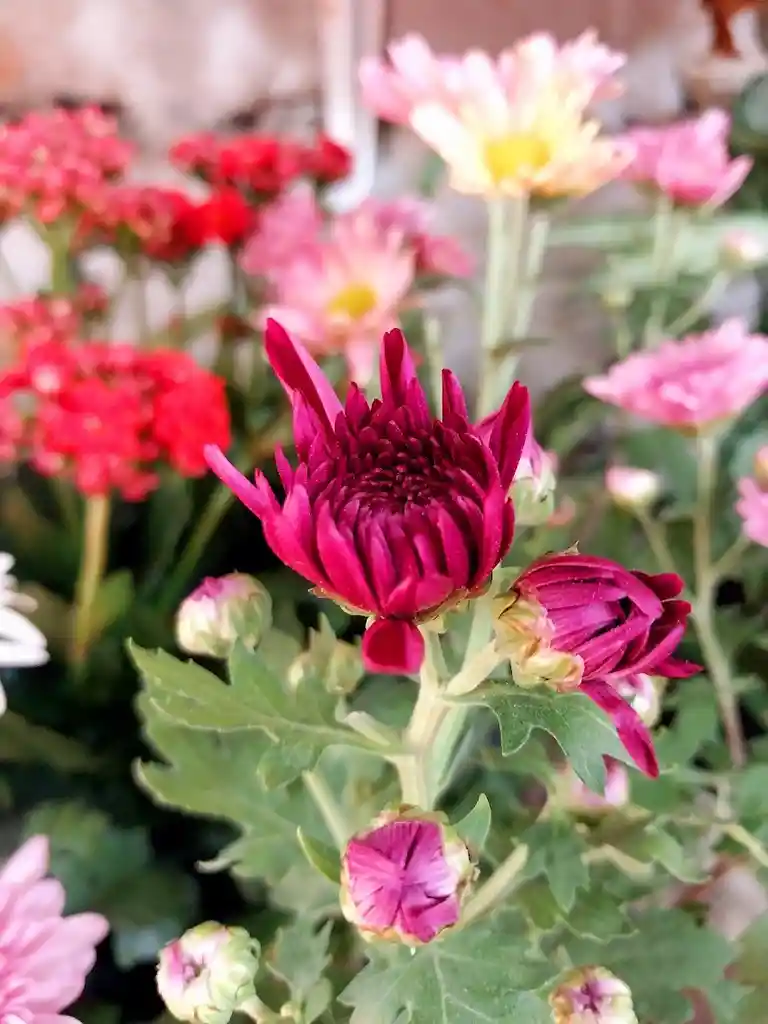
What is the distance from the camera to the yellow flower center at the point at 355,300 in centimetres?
57

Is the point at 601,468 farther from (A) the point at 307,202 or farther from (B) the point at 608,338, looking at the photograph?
(A) the point at 307,202

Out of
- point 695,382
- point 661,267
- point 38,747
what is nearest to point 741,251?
point 661,267

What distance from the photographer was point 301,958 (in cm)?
37

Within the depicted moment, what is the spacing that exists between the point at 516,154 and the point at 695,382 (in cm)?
14

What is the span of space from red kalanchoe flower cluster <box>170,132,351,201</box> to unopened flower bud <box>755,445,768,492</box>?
34 centimetres

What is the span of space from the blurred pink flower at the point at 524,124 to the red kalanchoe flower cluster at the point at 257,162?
17 cm

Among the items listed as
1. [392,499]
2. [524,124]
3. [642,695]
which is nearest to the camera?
[392,499]

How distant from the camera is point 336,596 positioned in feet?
0.77

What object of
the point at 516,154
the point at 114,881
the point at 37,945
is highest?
the point at 516,154

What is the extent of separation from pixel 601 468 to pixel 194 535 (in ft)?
1.26

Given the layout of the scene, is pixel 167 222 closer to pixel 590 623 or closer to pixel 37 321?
pixel 37 321

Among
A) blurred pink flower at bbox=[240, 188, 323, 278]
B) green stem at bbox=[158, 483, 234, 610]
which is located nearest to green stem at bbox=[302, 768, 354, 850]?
green stem at bbox=[158, 483, 234, 610]

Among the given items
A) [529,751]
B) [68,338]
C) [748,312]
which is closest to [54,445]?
[68,338]

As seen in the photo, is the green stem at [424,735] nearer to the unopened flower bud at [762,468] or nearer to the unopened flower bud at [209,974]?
the unopened flower bud at [209,974]
